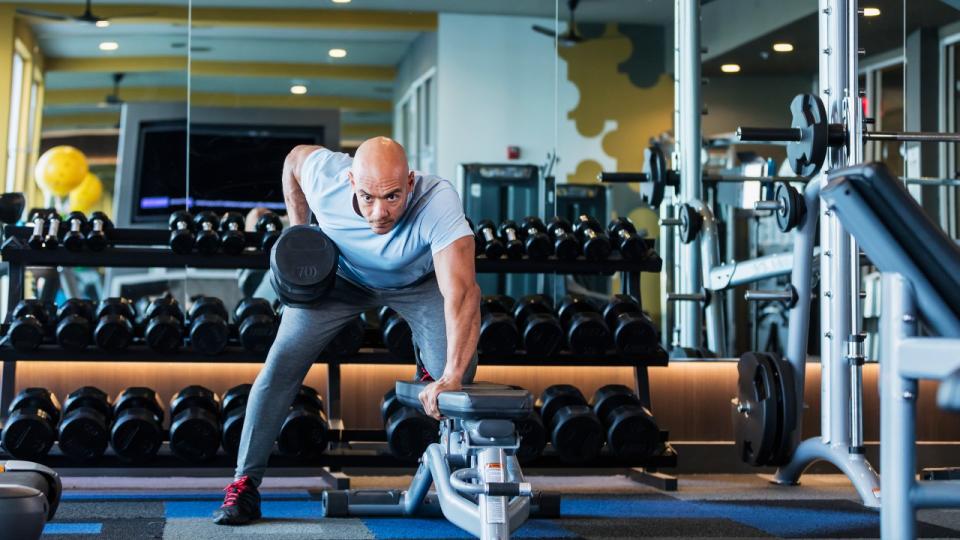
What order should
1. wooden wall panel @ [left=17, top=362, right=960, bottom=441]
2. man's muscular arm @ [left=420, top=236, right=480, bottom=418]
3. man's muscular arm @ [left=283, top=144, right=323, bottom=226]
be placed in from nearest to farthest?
man's muscular arm @ [left=420, top=236, right=480, bottom=418], man's muscular arm @ [left=283, top=144, right=323, bottom=226], wooden wall panel @ [left=17, top=362, right=960, bottom=441]

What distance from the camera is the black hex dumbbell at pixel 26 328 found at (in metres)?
3.93

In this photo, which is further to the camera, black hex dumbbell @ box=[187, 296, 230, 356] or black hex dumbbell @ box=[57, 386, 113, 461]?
black hex dumbbell @ box=[187, 296, 230, 356]

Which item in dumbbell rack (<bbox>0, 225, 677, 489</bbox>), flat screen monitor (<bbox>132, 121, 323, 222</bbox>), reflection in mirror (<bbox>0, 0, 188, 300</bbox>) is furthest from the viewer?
reflection in mirror (<bbox>0, 0, 188, 300</bbox>)

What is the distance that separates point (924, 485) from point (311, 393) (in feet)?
8.41

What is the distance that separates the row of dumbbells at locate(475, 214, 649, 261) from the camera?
436 centimetres

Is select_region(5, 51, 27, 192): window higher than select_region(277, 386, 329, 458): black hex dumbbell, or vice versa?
select_region(5, 51, 27, 192): window

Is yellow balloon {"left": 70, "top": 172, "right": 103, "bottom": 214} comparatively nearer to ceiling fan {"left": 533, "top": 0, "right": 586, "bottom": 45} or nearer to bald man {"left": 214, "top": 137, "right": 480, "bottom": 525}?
ceiling fan {"left": 533, "top": 0, "right": 586, "bottom": 45}

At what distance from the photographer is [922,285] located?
76.9 inches

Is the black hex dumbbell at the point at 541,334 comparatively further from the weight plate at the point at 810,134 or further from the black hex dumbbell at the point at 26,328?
the black hex dumbbell at the point at 26,328

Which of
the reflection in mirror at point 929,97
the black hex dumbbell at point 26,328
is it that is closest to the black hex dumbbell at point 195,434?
the black hex dumbbell at point 26,328

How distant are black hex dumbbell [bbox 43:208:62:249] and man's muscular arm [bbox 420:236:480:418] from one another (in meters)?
1.77

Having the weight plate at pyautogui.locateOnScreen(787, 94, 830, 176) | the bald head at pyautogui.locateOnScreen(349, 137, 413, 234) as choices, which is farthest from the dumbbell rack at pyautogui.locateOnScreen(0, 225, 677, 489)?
the bald head at pyautogui.locateOnScreen(349, 137, 413, 234)

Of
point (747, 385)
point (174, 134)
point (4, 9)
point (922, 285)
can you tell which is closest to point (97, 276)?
point (174, 134)

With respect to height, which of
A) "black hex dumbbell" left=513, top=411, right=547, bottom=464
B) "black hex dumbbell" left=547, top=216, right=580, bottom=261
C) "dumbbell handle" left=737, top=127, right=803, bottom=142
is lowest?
"black hex dumbbell" left=513, top=411, right=547, bottom=464
